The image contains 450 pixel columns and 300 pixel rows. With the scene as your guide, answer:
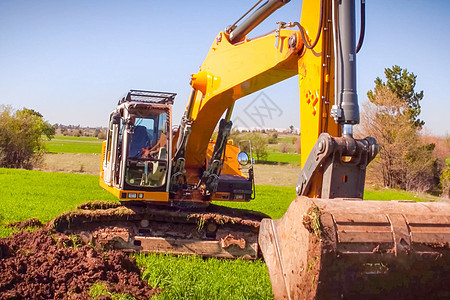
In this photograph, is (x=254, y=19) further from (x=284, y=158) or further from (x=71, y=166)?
(x=284, y=158)

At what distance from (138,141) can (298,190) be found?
4.66m

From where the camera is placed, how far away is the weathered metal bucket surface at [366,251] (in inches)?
149

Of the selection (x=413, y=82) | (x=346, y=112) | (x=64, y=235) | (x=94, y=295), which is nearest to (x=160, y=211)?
(x=64, y=235)

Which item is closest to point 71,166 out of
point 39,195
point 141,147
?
point 39,195

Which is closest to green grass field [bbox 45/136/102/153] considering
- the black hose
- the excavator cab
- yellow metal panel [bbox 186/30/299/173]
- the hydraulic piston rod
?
the excavator cab

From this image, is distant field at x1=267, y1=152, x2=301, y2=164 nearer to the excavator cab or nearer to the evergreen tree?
the evergreen tree

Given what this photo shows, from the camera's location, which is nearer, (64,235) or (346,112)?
(346,112)

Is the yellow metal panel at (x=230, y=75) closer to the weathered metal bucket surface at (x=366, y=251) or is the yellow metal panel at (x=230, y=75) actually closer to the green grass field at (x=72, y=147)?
the weathered metal bucket surface at (x=366, y=251)

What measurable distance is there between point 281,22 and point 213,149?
14.5 ft

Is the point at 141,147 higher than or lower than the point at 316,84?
lower

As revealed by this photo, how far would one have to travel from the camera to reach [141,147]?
873cm

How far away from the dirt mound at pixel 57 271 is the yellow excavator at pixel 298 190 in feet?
2.99

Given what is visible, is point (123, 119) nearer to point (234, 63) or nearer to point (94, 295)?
point (234, 63)

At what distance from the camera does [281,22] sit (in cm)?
573
